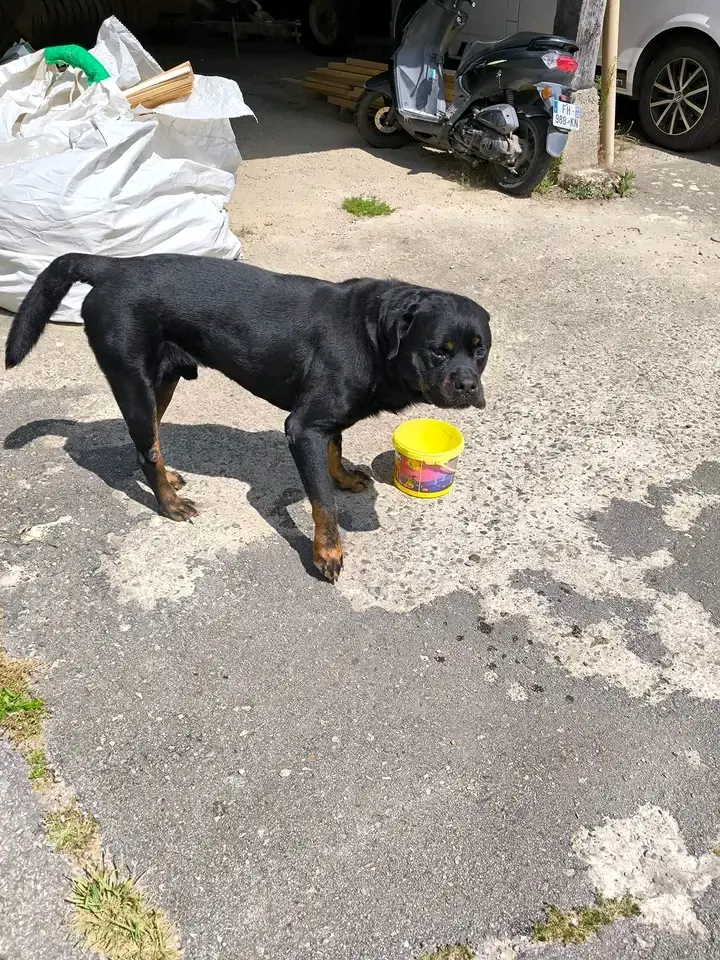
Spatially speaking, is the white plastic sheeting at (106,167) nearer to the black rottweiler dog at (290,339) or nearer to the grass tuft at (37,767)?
the black rottweiler dog at (290,339)

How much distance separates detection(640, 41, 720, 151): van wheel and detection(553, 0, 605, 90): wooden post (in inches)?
67.3

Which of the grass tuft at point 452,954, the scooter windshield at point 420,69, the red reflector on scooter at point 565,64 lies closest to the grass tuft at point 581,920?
the grass tuft at point 452,954

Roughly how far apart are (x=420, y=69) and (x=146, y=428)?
6349 millimetres

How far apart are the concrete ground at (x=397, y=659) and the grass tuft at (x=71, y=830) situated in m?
0.05

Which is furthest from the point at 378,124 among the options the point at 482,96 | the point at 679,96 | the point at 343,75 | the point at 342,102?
the point at 679,96

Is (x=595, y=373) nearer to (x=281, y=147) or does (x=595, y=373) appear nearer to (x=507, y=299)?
(x=507, y=299)

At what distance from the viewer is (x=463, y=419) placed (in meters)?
4.40

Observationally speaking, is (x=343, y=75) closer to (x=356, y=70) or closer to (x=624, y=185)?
(x=356, y=70)

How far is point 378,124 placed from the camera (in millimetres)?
8602

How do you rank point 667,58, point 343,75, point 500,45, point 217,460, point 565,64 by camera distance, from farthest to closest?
point 343,75
point 667,58
point 500,45
point 565,64
point 217,460

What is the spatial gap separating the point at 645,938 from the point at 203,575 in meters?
2.09

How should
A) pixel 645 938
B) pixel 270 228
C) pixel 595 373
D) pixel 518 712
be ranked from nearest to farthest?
pixel 645 938, pixel 518 712, pixel 595 373, pixel 270 228

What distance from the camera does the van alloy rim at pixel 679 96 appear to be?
27.2 feet

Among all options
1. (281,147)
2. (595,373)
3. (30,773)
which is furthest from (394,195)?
(30,773)
